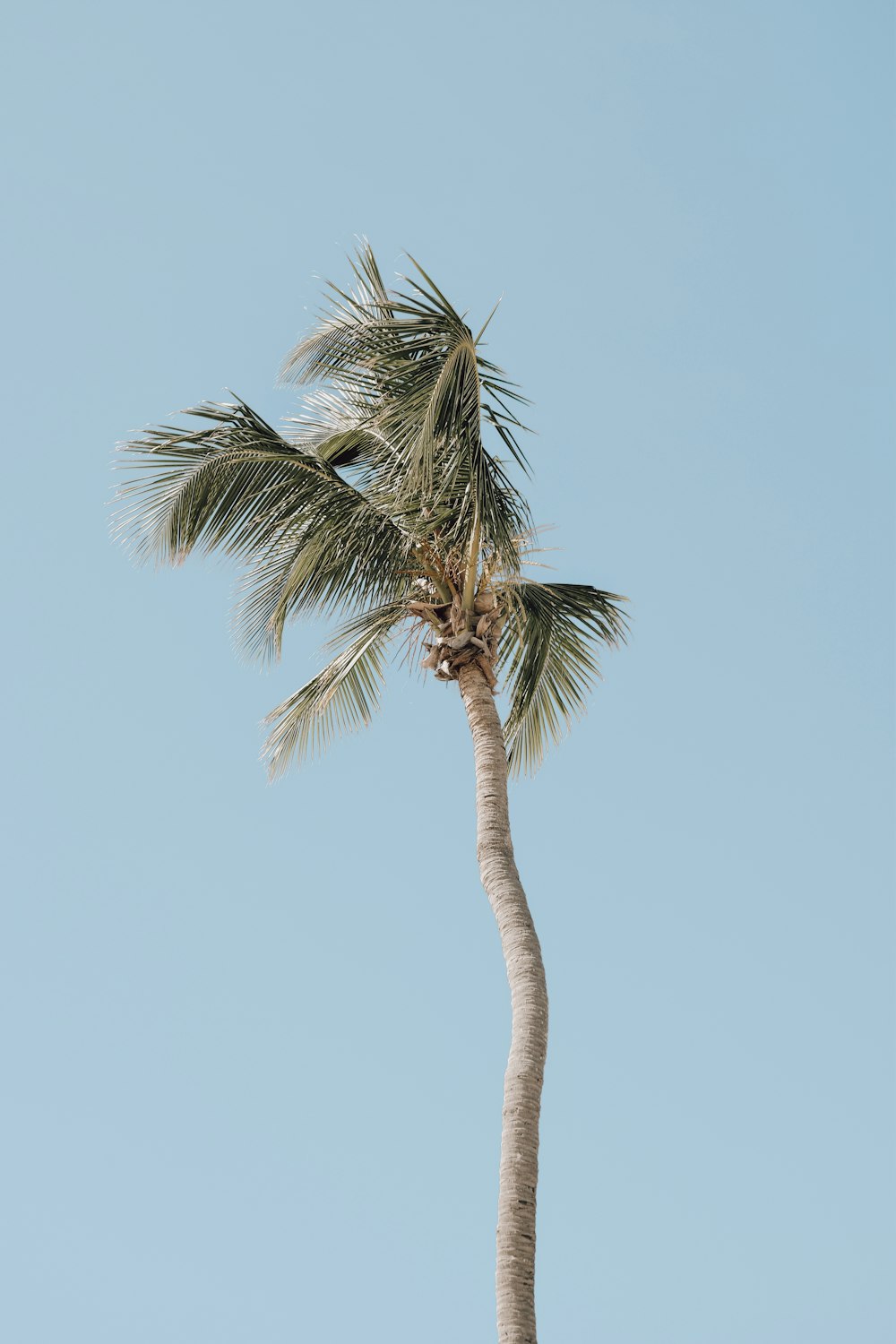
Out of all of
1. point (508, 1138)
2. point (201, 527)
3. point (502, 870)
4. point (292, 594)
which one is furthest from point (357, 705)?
point (508, 1138)

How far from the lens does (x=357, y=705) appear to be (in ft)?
38.8

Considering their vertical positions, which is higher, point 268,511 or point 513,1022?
point 268,511

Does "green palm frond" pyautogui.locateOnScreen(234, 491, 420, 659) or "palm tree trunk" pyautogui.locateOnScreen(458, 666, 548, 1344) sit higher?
"green palm frond" pyautogui.locateOnScreen(234, 491, 420, 659)

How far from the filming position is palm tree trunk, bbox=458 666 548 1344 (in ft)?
26.4

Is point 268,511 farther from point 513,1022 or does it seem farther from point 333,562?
point 513,1022

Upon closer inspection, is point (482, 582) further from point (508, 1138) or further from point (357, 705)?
point (508, 1138)

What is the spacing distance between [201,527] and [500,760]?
8.88 feet

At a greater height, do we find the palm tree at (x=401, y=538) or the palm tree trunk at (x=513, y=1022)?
the palm tree at (x=401, y=538)

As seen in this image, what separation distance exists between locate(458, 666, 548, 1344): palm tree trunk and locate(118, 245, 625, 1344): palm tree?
14 millimetres

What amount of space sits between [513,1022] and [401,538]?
11.5 feet

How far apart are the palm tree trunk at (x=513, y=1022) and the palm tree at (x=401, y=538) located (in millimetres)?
14

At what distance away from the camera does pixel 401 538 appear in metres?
10.9

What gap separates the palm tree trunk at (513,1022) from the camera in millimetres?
8055

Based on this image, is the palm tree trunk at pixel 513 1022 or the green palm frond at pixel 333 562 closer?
the palm tree trunk at pixel 513 1022
